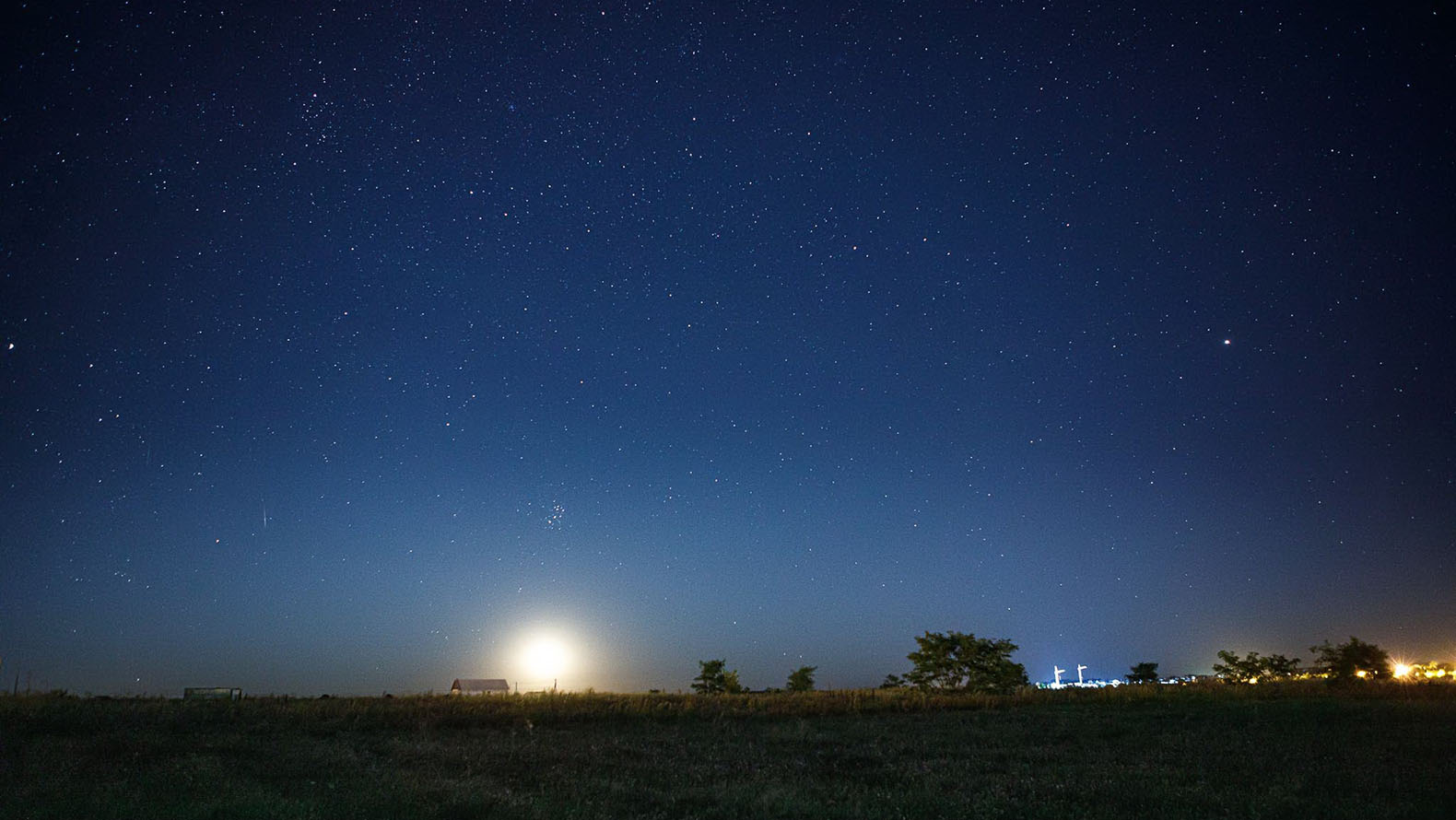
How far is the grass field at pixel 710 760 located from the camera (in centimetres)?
1103

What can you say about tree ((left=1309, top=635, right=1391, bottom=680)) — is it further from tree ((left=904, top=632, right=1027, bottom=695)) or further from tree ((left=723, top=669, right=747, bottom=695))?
tree ((left=723, top=669, right=747, bottom=695))

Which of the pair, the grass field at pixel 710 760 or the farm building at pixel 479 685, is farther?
the farm building at pixel 479 685

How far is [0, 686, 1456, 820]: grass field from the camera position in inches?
434

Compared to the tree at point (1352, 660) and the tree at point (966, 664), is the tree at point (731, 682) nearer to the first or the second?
the tree at point (966, 664)

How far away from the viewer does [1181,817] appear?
10078mm

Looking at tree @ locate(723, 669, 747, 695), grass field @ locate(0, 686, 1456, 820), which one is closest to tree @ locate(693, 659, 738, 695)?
tree @ locate(723, 669, 747, 695)

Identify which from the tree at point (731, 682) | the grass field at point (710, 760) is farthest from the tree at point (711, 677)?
the grass field at point (710, 760)

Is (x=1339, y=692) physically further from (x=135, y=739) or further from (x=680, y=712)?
(x=135, y=739)

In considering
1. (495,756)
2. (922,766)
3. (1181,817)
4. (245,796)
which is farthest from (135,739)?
(1181,817)

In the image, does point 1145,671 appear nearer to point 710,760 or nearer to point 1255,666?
point 1255,666

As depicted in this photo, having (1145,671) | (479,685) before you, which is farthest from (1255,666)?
(479,685)

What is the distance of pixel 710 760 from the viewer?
1719cm

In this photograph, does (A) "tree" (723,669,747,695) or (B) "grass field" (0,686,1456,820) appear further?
(A) "tree" (723,669,747,695)

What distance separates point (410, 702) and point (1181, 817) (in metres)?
27.3
